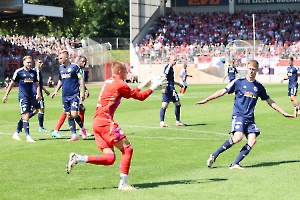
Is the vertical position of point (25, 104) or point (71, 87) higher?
point (71, 87)

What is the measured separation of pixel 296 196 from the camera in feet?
28.9

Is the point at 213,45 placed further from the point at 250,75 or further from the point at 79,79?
the point at 250,75

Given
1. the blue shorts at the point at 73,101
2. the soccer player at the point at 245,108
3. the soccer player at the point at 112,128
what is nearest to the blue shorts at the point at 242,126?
the soccer player at the point at 245,108

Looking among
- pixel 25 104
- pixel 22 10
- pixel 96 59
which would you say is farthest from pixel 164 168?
pixel 96 59

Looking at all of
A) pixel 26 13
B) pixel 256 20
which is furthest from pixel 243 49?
pixel 26 13

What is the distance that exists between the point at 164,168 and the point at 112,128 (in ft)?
7.71

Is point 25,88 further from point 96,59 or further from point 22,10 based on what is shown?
point 96,59

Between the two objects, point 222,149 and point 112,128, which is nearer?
point 112,128

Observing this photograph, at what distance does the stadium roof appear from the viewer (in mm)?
52062

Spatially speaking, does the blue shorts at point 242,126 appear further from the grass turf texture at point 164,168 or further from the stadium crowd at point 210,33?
the stadium crowd at point 210,33

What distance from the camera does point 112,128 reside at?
975 centimetres

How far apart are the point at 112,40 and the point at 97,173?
213 ft

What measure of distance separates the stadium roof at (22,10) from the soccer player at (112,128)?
1729 inches

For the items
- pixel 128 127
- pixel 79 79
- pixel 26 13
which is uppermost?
pixel 26 13
